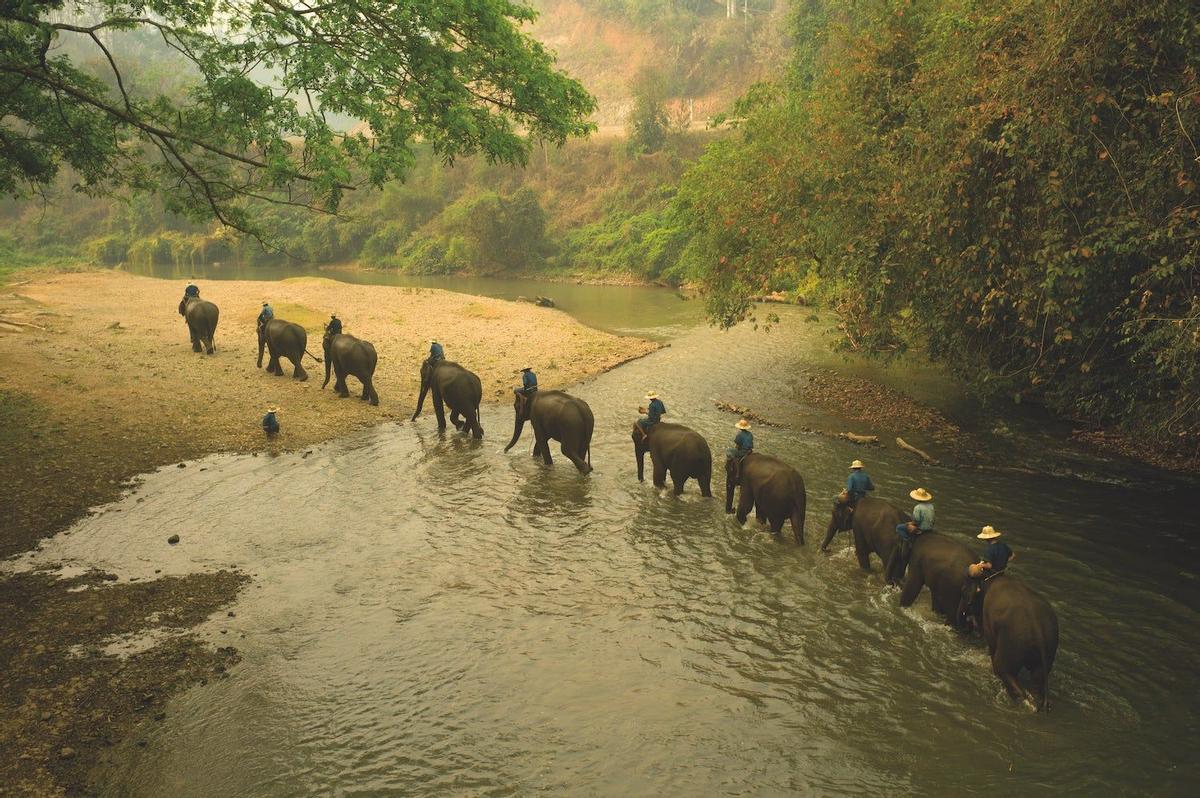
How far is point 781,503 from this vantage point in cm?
1177

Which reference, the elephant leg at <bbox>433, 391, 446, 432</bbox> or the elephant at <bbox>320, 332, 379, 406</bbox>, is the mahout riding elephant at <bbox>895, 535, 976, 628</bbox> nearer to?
the elephant leg at <bbox>433, 391, 446, 432</bbox>

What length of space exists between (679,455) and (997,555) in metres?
5.84

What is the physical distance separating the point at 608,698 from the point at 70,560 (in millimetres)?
→ 8076

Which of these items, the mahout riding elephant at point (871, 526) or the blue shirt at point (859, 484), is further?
the blue shirt at point (859, 484)

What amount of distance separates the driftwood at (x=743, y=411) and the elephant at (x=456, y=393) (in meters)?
6.48

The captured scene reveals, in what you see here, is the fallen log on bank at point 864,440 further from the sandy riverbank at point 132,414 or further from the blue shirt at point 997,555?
the blue shirt at point 997,555

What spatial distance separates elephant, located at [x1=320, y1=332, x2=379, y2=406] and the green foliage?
981 cm

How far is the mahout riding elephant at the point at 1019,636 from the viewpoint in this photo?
777cm

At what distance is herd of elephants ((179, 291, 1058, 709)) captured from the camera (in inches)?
313

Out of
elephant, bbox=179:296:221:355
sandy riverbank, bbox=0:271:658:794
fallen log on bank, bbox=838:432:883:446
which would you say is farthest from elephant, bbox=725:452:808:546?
elephant, bbox=179:296:221:355

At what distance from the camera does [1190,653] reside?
8.98 m

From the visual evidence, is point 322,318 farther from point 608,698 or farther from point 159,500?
point 608,698

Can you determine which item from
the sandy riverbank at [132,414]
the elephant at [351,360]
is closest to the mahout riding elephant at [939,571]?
the sandy riverbank at [132,414]

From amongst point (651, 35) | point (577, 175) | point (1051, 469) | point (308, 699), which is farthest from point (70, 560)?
point (651, 35)
